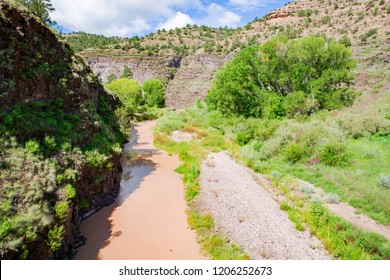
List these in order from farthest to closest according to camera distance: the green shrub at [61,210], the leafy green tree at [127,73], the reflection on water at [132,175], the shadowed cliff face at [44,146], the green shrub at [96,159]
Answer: the leafy green tree at [127,73] < the reflection on water at [132,175] < the green shrub at [96,159] < the green shrub at [61,210] < the shadowed cliff face at [44,146]

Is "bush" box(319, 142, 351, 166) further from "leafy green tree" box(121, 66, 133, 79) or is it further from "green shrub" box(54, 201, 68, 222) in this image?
"leafy green tree" box(121, 66, 133, 79)

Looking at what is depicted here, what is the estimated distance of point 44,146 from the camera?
1205 centimetres

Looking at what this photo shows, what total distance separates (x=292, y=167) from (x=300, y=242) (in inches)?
371

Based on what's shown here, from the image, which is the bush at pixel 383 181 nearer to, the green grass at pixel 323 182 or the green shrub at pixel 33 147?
the green grass at pixel 323 182

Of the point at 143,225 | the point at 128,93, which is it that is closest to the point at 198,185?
the point at 143,225

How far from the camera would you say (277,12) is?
3201 inches

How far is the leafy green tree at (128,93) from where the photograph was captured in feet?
172

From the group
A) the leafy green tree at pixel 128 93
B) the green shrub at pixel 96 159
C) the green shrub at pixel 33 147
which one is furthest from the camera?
the leafy green tree at pixel 128 93

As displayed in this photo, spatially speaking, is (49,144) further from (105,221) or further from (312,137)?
(312,137)

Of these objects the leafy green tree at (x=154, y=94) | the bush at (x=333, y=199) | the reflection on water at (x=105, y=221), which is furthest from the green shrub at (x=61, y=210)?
the leafy green tree at (x=154, y=94)

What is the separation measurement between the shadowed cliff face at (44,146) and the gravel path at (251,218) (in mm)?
6264

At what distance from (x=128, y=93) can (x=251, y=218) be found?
46.8 m

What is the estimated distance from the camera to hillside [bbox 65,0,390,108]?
47750 millimetres

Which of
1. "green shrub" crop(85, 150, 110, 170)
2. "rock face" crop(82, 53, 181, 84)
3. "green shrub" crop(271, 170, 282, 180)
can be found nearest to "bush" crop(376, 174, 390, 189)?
"green shrub" crop(271, 170, 282, 180)
